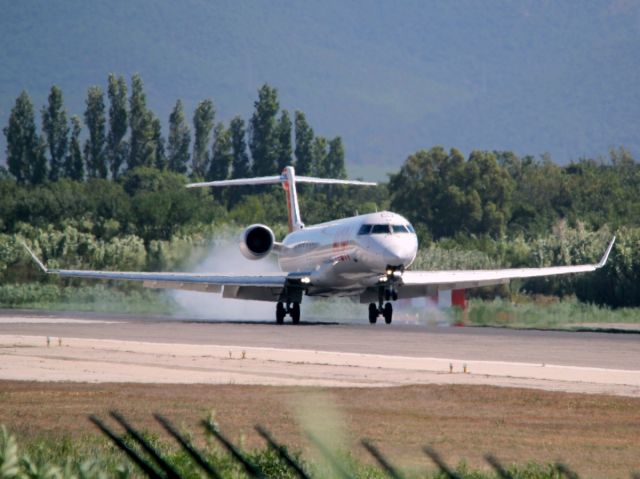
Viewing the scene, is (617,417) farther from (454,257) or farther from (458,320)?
(454,257)

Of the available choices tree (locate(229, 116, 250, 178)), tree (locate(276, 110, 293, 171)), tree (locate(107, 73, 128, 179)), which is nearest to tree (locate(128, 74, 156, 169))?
tree (locate(107, 73, 128, 179))

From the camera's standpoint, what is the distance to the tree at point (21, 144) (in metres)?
120

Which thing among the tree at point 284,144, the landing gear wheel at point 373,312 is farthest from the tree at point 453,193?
the landing gear wheel at point 373,312

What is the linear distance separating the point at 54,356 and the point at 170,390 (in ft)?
22.6

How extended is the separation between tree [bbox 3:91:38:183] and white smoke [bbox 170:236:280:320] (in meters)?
60.7

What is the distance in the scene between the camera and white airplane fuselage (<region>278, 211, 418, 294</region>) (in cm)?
3884

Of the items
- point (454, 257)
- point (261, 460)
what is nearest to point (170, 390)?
point (261, 460)

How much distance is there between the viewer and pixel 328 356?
939 inches

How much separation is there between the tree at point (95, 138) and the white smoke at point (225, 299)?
67.0 meters

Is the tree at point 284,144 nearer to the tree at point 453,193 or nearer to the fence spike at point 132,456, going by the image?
the tree at point 453,193

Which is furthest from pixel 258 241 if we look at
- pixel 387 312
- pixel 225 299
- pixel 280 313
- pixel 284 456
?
pixel 284 456

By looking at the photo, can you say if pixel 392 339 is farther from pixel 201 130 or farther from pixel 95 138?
pixel 201 130

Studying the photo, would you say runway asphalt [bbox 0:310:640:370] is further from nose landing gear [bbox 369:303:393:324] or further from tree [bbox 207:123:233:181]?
tree [bbox 207:123:233:181]

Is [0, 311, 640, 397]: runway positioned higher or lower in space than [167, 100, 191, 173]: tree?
lower
